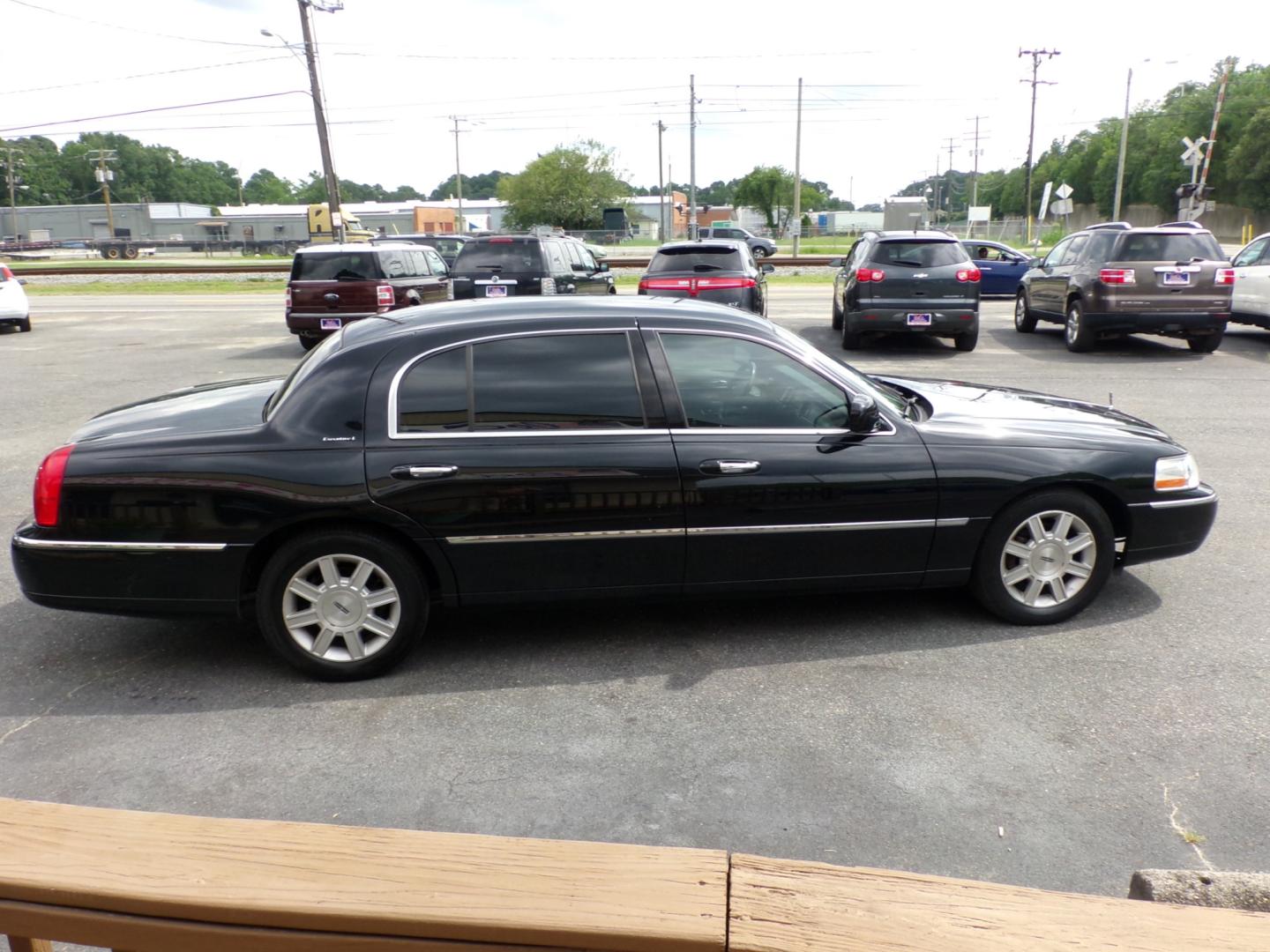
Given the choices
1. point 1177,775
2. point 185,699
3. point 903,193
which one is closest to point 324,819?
point 185,699

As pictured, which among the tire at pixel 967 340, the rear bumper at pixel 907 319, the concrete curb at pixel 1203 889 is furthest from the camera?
the tire at pixel 967 340

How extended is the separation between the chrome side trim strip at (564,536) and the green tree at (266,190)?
17165 centimetres

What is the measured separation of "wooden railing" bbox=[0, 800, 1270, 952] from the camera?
156 centimetres

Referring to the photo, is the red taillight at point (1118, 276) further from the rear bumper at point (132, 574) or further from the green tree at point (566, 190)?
the green tree at point (566, 190)

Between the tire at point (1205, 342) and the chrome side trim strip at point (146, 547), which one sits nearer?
the chrome side trim strip at point (146, 547)

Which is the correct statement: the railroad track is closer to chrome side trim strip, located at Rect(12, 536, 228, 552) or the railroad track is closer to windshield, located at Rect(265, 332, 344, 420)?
windshield, located at Rect(265, 332, 344, 420)

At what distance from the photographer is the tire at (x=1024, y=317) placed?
1742cm

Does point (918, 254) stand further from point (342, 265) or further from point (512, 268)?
point (342, 265)

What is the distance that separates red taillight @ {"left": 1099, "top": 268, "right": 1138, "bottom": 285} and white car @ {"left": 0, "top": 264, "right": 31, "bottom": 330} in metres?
18.7

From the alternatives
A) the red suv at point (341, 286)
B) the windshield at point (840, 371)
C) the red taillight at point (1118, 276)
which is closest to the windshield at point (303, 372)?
the windshield at point (840, 371)

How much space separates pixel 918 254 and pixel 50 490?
12697 mm

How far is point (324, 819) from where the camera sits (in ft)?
11.1

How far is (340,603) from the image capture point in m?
4.39

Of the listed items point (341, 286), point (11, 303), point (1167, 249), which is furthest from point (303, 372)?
point (11, 303)
